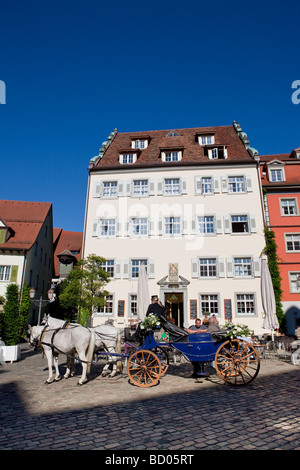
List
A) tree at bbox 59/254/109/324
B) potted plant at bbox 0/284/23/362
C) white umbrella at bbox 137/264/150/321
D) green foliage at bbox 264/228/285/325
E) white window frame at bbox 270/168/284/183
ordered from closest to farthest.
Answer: white umbrella at bbox 137/264/150/321 < potted plant at bbox 0/284/23/362 < tree at bbox 59/254/109/324 < green foliage at bbox 264/228/285/325 < white window frame at bbox 270/168/284/183

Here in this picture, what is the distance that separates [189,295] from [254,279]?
4629mm

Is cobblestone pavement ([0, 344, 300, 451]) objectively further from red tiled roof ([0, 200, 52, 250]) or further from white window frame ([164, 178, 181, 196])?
red tiled roof ([0, 200, 52, 250])

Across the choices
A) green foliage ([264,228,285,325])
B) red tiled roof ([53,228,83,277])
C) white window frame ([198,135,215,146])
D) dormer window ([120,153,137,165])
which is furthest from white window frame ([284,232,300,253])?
red tiled roof ([53,228,83,277])

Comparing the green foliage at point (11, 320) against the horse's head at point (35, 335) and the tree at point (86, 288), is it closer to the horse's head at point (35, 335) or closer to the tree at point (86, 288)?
the tree at point (86, 288)

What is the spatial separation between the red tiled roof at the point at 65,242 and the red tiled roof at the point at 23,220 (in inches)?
357

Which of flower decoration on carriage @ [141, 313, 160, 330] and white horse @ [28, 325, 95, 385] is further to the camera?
white horse @ [28, 325, 95, 385]

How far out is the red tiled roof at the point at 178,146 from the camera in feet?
78.0

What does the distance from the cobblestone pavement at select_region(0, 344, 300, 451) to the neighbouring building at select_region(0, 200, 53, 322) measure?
1591 cm

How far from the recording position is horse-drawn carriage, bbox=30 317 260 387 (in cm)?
767

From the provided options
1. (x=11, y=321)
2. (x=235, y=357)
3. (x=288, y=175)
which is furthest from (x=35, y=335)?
(x=288, y=175)

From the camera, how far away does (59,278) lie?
1403 inches

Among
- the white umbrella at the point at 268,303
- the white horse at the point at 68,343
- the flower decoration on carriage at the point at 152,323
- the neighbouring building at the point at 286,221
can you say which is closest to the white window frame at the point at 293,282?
the neighbouring building at the point at 286,221
